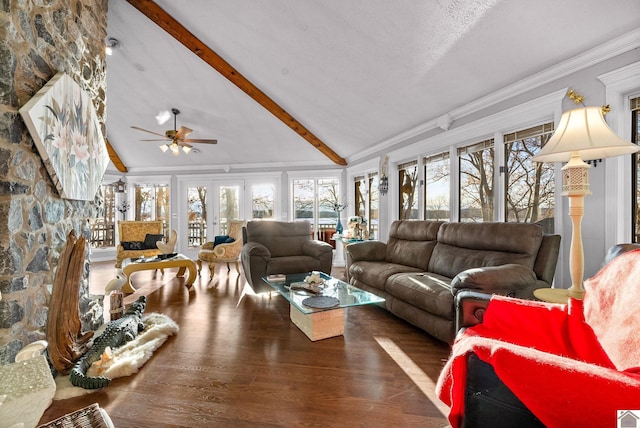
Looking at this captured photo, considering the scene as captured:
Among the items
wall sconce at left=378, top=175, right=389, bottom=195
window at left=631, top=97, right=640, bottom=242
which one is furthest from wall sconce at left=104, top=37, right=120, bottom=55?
window at left=631, top=97, right=640, bottom=242

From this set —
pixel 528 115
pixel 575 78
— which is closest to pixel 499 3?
pixel 575 78

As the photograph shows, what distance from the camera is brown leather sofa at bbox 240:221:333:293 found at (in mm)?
3779

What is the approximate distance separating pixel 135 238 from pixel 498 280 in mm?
5979

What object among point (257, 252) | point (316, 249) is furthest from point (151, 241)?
point (316, 249)

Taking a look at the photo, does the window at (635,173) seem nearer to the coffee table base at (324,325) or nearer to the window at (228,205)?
the coffee table base at (324,325)

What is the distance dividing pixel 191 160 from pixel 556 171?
6849 millimetres

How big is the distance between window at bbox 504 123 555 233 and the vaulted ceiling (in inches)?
22.2

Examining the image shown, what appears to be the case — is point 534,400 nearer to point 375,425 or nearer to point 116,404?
point 375,425

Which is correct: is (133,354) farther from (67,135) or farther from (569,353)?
(569,353)

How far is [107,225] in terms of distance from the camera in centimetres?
726

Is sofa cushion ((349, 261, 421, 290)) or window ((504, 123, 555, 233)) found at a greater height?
window ((504, 123, 555, 233))

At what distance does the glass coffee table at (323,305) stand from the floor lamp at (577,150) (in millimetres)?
1262

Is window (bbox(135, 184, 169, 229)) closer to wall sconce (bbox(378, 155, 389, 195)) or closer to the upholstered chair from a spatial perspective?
the upholstered chair

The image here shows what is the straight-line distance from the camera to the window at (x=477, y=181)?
3287 millimetres
